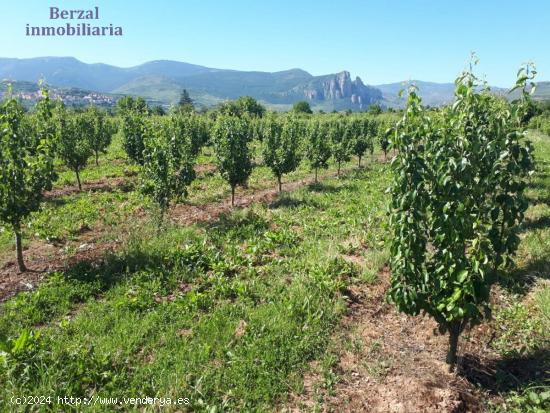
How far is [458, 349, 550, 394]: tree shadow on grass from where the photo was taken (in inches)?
215

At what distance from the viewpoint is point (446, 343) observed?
259 inches

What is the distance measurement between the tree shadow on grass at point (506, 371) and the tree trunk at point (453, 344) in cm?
13

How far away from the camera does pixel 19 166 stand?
887 centimetres

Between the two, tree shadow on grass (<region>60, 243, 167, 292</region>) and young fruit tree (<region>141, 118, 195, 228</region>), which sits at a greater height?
young fruit tree (<region>141, 118, 195, 228</region>)

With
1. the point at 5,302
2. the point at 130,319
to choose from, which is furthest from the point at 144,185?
the point at 130,319

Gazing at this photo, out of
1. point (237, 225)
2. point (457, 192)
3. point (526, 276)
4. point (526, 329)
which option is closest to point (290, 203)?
point (237, 225)

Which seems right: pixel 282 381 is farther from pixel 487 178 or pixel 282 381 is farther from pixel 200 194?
pixel 200 194

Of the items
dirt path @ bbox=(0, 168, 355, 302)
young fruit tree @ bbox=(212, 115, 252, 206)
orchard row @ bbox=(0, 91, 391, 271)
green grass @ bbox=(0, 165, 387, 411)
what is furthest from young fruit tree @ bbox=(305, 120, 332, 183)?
green grass @ bbox=(0, 165, 387, 411)

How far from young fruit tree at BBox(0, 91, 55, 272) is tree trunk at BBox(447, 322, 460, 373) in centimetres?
935

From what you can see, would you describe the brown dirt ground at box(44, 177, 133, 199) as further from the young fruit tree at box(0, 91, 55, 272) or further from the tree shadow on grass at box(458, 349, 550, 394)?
the tree shadow on grass at box(458, 349, 550, 394)

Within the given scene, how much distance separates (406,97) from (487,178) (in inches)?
61.5

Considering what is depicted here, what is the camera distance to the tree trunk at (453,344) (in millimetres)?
5605

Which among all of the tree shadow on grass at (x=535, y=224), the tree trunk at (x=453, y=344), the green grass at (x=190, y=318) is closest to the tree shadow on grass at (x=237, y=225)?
the green grass at (x=190, y=318)

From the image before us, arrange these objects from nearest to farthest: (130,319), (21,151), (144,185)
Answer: (130,319), (21,151), (144,185)
